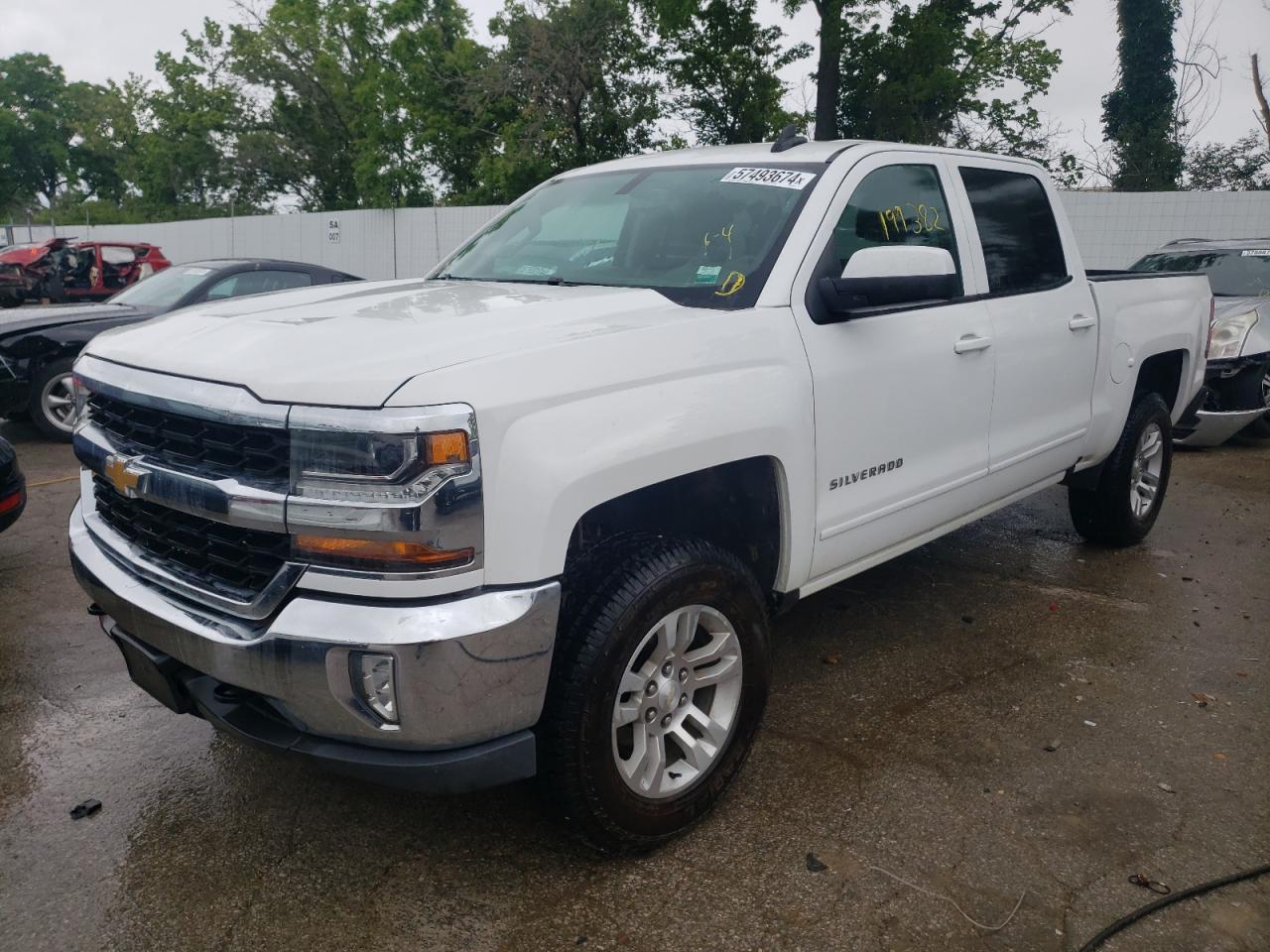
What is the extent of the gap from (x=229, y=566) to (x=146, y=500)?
0.37 m

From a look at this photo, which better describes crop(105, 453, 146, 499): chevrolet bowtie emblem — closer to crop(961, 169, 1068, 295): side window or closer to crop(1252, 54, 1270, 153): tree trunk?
crop(961, 169, 1068, 295): side window

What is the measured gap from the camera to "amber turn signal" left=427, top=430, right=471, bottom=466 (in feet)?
6.84

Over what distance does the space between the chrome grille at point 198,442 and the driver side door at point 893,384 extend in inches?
61.5

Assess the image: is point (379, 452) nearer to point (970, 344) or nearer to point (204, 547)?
point (204, 547)

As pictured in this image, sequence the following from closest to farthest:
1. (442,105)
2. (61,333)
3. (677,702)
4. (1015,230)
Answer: (677,702)
(1015,230)
(61,333)
(442,105)

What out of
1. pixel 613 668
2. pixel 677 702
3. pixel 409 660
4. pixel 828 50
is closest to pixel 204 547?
pixel 409 660

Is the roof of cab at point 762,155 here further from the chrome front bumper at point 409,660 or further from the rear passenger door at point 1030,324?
the chrome front bumper at point 409,660

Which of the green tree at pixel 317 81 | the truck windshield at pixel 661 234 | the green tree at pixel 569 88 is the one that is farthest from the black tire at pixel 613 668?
the green tree at pixel 317 81

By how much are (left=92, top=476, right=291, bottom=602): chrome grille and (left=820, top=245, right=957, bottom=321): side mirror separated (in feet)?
5.74

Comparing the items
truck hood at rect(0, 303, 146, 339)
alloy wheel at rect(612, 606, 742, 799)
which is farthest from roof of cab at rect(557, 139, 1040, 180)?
truck hood at rect(0, 303, 146, 339)

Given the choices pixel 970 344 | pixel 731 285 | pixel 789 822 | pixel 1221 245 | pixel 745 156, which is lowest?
pixel 789 822

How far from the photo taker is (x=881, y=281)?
9.66ft

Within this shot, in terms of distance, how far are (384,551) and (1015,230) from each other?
326 cm

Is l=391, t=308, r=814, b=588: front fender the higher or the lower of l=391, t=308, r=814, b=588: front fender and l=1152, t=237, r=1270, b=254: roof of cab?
the lower
